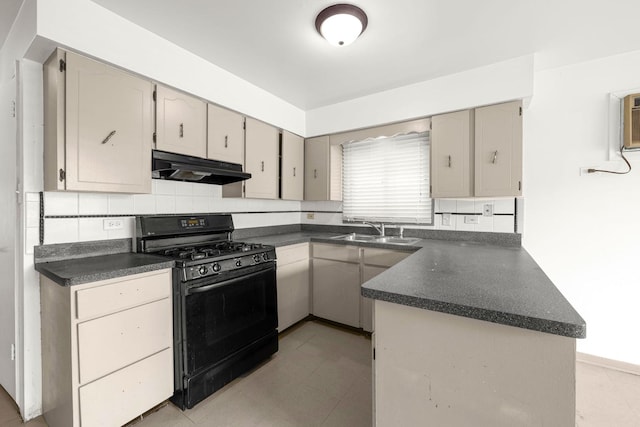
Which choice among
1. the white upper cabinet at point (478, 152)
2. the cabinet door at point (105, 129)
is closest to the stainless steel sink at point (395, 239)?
the white upper cabinet at point (478, 152)

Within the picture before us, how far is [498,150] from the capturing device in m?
2.25

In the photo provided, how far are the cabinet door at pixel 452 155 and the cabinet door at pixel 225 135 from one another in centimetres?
178

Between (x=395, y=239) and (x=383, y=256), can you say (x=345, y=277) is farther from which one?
(x=395, y=239)

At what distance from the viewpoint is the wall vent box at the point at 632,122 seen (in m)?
2.02

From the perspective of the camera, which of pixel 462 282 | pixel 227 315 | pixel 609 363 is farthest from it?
pixel 609 363

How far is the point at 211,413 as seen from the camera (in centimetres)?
167

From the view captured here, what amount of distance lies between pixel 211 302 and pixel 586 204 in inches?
117

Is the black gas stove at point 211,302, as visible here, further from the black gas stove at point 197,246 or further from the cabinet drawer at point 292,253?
the cabinet drawer at point 292,253

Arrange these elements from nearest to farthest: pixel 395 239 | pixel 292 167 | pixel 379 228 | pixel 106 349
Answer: pixel 106 349 < pixel 395 239 < pixel 379 228 < pixel 292 167

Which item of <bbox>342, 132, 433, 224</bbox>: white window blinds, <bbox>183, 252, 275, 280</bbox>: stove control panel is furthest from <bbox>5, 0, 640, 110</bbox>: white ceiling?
<bbox>183, 252, 275, 280</bbox>: stove control panel

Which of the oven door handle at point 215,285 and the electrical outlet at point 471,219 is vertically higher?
the electrical outlet at point 471,219

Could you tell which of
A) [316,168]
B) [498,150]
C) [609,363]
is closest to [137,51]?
[316,168]

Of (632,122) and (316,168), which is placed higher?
(632,122)

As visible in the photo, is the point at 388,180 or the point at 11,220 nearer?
the point at 11,220
